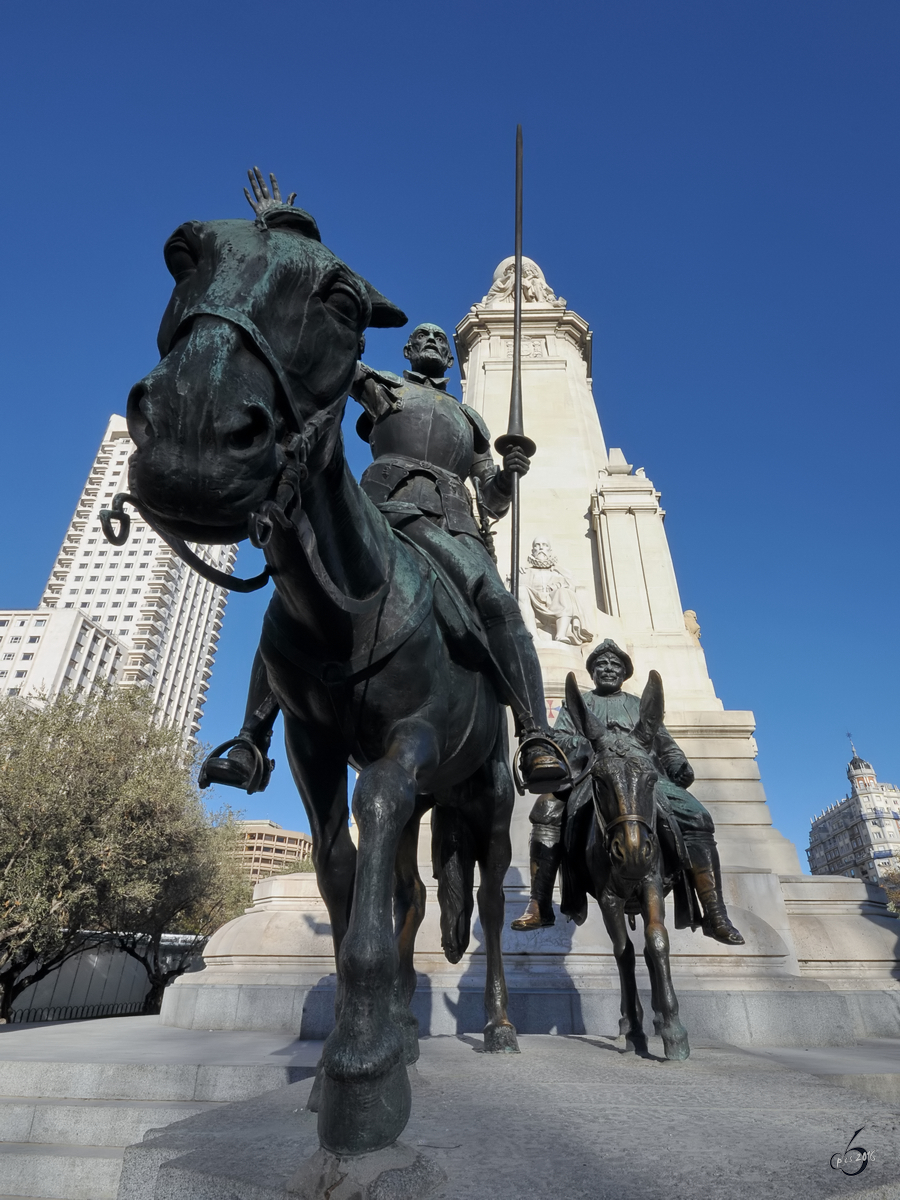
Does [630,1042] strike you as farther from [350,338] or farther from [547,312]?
[547,312]

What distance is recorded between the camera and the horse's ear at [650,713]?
569 cm

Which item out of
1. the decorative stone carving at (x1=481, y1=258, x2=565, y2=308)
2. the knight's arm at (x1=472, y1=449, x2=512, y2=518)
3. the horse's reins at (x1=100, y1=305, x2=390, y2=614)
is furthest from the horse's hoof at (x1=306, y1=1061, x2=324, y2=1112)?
the decorative stone carving at (x1=481, y1=258, x2=565, y2=308)

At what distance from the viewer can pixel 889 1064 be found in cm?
603

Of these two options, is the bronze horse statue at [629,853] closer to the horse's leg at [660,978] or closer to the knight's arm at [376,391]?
the horse's leg at [660,978]

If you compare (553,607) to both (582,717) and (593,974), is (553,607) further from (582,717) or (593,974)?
(582,717)

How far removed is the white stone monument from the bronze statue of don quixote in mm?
3896

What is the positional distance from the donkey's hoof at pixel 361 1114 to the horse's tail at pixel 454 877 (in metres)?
2.76

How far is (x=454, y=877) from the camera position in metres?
4.74

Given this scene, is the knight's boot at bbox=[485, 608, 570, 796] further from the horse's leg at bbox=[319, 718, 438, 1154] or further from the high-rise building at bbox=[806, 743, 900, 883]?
the high-rise building at bbox=[806, 743, 900, 883]

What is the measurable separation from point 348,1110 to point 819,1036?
314 inches

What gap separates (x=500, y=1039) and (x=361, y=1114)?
115 inches

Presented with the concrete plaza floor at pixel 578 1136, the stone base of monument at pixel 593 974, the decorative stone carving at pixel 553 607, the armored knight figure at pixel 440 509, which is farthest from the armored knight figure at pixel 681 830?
the decorative stone carving at pixel 553 607

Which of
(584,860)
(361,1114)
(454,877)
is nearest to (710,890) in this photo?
(584,860)

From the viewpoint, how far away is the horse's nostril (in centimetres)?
182
